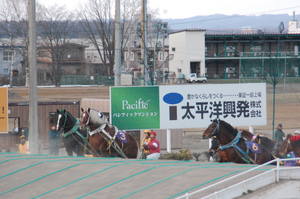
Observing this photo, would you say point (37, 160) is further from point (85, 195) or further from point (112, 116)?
point (112, 116)

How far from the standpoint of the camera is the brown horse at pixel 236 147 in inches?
551

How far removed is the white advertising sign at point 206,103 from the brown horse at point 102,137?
305 cm

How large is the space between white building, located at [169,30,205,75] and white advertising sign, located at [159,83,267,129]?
45.1 metres

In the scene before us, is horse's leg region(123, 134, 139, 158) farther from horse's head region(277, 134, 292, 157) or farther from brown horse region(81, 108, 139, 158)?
horse's head region(277, 134, 292, 157)

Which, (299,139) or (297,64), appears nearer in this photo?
(299,139)

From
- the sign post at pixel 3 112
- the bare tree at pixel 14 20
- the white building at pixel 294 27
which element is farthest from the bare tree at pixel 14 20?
the white building at pixel 294 27

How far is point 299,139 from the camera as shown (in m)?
13.8

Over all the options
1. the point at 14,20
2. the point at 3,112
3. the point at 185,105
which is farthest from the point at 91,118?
the point at 14,20

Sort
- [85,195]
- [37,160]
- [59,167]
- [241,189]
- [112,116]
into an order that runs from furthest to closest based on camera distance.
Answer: [112,116]
[37,160]
[59,167]
[85,195]
[241,189]

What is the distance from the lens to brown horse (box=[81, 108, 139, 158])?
1605 cm

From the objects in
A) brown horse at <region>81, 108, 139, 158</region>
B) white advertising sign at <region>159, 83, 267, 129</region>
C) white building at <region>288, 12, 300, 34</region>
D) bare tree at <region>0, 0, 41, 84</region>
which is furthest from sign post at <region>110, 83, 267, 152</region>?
white building at <region>288, 12, 300, 34</region>

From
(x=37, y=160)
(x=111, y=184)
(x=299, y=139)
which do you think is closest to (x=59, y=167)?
(x=37, y=160)

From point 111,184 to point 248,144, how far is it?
14.0 feet

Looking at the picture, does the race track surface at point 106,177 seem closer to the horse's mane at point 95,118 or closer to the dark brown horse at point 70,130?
the horse's mane at point 95,118
